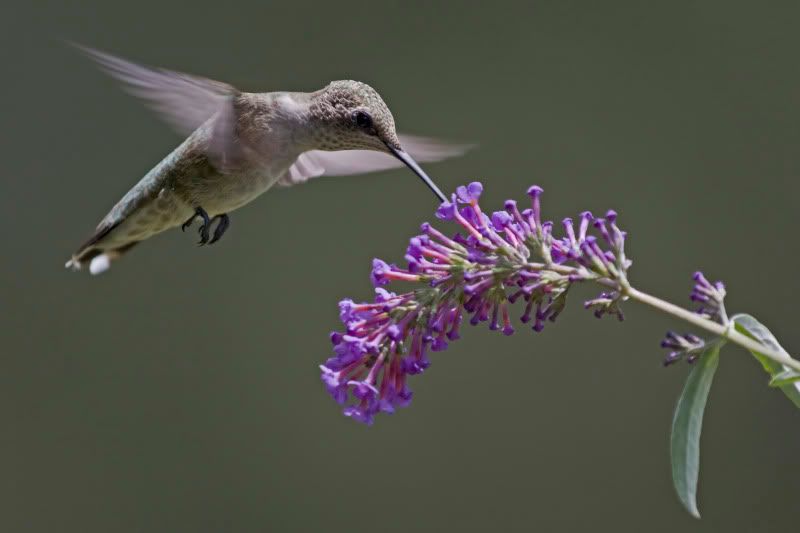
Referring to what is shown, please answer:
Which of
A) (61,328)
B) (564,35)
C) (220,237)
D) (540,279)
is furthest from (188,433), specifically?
(540,279)

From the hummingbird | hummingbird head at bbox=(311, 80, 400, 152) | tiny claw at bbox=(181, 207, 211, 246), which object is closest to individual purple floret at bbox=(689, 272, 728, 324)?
the hummingbird

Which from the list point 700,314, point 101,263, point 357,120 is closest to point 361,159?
point 357,120

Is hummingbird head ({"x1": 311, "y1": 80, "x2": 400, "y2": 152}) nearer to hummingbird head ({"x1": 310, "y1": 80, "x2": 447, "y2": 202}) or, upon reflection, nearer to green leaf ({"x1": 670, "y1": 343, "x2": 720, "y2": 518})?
hummingbird head ({"x1": 310, "y1": 80, "x2": 447, "y2": 202})

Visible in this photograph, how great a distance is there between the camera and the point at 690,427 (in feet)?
4.45

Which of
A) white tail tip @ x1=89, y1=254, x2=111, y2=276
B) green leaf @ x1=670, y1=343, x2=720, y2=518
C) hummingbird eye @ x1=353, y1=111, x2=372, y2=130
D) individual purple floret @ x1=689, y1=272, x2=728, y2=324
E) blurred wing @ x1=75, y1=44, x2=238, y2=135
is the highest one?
blurred wing @ x1=75, y1=44, x2=238, y2=135

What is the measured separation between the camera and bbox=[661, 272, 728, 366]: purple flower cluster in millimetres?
1340

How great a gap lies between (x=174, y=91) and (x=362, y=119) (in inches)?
17.1

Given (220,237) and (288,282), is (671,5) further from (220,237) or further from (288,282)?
(220,237)

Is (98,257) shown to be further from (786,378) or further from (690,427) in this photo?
(786,378)

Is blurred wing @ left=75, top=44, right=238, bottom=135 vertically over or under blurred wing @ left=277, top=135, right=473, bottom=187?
over

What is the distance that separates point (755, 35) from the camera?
4.39 meters

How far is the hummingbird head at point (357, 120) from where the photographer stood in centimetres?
202

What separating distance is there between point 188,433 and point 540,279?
10.4 feet

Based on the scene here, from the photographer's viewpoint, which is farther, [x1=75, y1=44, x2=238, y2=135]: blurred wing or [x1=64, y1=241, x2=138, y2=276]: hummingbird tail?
[x1=64, y1=241, x2=138, y2=276]: hummingbird tail
